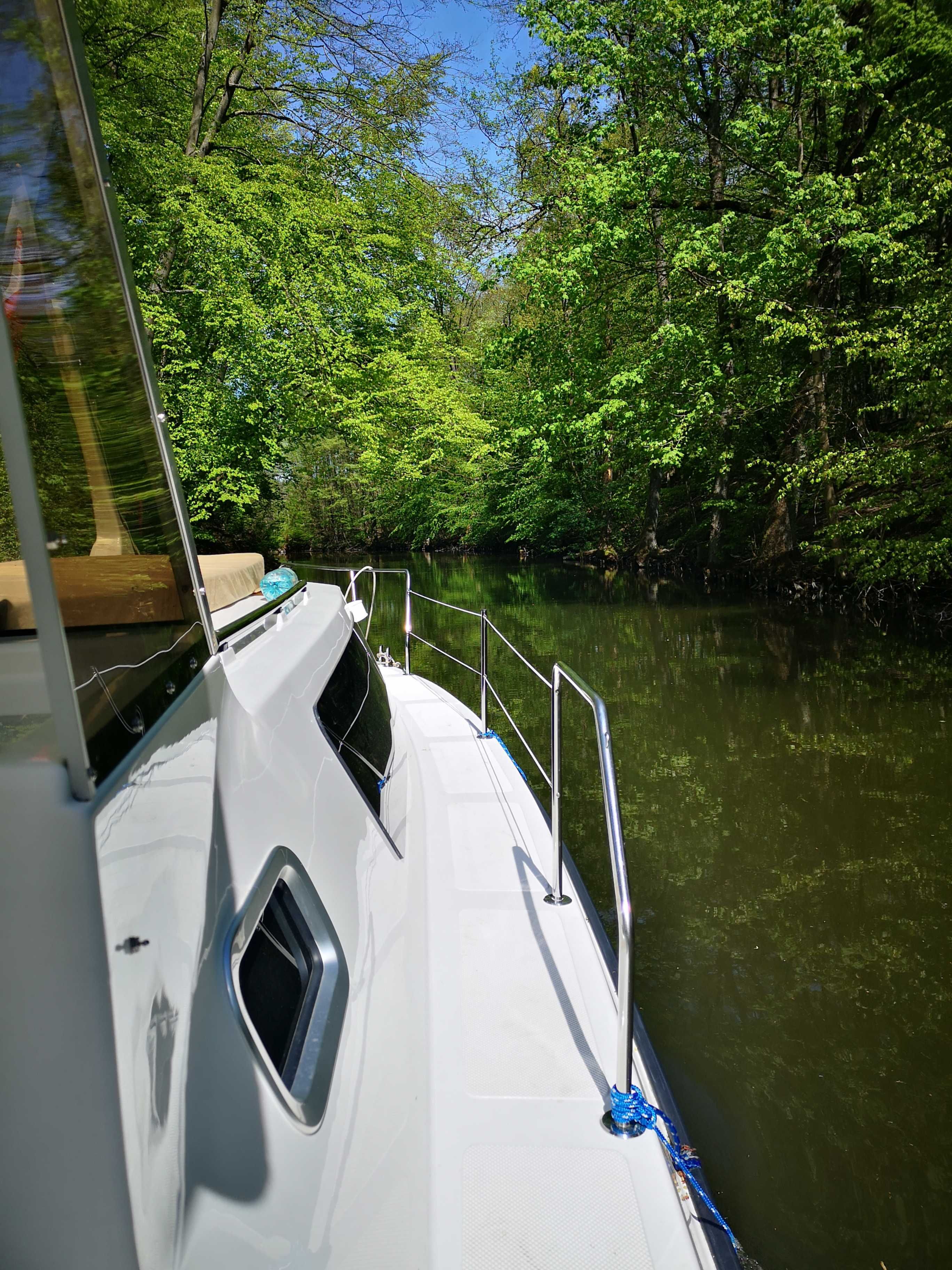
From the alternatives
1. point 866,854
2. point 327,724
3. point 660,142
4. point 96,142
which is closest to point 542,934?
point 327,724

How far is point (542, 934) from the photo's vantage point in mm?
2682

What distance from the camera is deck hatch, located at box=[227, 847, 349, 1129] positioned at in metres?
1.30

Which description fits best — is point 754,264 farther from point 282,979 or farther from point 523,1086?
point 282,979

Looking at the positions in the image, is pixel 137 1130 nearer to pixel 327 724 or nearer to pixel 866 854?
pixel 327 724

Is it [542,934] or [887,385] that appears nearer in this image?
[542,934]

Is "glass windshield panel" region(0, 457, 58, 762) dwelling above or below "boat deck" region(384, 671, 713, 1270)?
above

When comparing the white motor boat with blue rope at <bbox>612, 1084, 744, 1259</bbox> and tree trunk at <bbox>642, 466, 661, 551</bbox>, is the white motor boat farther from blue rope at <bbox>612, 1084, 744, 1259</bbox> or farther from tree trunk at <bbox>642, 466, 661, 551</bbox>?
tree trunk at <bbox>642, 466, 661, 551</bbox>

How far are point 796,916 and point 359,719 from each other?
3164mm

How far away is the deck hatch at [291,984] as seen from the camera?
1.30 meters

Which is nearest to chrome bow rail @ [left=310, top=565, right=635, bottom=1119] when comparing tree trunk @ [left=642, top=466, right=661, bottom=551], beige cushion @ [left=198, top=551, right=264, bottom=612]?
beige cushion @ [left=198, top=551, right=264, bottom=612]

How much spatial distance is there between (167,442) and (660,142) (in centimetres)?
1938

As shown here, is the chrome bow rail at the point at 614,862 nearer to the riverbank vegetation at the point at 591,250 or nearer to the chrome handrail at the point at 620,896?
the chrome handrail at the point at 620,896

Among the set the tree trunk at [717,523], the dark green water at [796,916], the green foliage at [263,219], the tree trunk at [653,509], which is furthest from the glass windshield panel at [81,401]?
the tree trunk at [653,509]

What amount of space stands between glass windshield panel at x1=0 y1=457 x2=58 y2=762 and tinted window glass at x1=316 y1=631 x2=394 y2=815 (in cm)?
128
